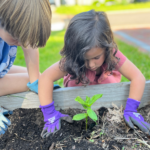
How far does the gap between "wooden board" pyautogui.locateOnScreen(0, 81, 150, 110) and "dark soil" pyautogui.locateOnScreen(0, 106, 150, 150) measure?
0.08 m

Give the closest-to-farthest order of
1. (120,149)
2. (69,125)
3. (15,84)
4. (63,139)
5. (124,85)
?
1. (120,149)
2. (63,139)
3. (69,125)
4. (124,85)
5. (15,84)

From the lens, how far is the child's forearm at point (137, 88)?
1513 mm

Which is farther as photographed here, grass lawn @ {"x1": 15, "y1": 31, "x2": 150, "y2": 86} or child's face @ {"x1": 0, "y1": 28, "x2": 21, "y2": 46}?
grass lawn @ {"x1": 15, "y1": 31, "x2": 150, "y2": 86}

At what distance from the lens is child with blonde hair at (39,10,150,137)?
1242mm

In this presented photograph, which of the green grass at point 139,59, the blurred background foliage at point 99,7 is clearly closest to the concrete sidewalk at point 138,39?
the green grass at point 139,59

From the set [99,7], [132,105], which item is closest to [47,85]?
[132,105]

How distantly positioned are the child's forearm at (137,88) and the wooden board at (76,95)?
7 centimetres

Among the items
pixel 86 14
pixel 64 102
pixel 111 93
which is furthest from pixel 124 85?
pixel 86 14

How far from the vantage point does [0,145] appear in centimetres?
135

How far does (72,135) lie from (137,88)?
63 centimetres

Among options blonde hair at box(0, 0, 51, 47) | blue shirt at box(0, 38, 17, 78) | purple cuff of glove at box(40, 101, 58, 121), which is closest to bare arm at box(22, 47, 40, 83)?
blue shirt at box(0, 38, 17, 78)

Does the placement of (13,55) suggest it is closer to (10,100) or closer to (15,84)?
(15,84)

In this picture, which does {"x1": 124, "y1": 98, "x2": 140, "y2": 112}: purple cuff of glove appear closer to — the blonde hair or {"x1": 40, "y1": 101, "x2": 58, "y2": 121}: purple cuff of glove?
{"x1": 40, "y1": 101, "x2": 58, "y2": 121}: purple cuff of glove

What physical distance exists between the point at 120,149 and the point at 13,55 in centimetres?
126
